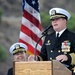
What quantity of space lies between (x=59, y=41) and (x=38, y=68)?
3.39 ft

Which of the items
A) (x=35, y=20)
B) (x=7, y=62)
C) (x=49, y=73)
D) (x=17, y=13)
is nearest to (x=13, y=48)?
(x=35, y=20)

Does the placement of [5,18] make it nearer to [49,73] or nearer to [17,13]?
[17,13]

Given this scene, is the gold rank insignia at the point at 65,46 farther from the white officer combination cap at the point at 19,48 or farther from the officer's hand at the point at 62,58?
the white officer combination cap at the point at 19,48

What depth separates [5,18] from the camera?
107 feet

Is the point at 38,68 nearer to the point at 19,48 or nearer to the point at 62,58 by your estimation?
the point at 62,58

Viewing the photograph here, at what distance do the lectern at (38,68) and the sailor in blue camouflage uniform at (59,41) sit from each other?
0.55 m

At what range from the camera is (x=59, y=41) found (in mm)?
7848

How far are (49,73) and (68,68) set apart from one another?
0.72 metres

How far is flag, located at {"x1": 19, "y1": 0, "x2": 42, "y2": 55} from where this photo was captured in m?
9.88

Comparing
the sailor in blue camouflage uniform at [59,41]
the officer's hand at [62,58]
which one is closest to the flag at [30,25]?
the sailor in blue camouflage uniform at [59,41]

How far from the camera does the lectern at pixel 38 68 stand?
684 centimetres

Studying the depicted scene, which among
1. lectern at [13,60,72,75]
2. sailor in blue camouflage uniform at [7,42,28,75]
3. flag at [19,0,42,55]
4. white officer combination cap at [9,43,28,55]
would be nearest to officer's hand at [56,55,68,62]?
lectern at [13,60,72,75]

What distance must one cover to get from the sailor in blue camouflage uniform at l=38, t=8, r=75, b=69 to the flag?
1.78 meters

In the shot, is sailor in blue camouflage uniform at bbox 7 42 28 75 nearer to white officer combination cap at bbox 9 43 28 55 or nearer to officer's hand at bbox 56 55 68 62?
white officer combination cap at bbox 9 43 28 55
